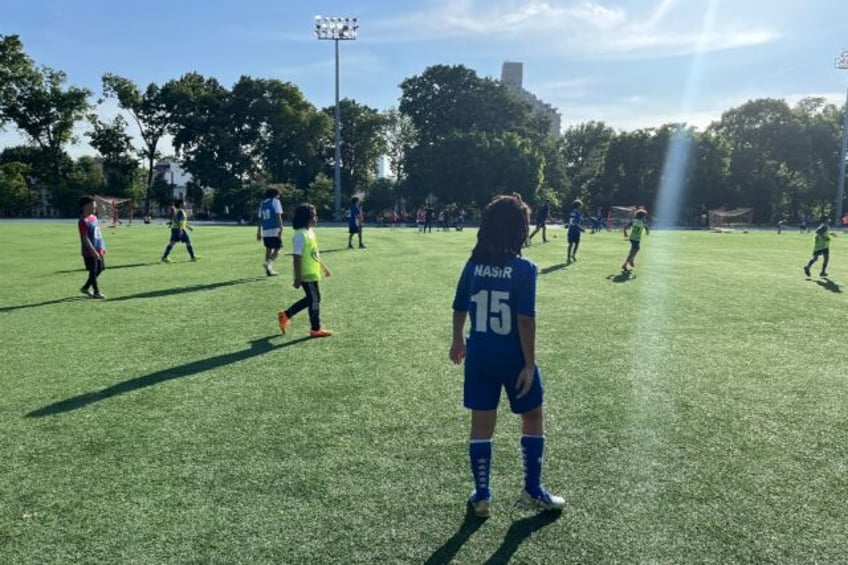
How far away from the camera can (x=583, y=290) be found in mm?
13180

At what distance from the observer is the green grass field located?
350cm

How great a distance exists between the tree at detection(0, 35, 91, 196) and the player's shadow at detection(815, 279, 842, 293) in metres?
72.1

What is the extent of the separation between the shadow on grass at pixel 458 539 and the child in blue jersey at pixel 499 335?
0.17 ft

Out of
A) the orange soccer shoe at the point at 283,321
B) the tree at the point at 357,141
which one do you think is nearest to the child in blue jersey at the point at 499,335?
the orange soccer shoe at the point at 283,321

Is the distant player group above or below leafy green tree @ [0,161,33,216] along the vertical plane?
below

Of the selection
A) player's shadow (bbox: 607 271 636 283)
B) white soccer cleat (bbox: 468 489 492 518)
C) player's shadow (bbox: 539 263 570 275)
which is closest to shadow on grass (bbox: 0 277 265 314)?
player's shadow (bbox: 539 263 570 275)

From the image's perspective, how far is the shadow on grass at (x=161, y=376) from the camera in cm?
556

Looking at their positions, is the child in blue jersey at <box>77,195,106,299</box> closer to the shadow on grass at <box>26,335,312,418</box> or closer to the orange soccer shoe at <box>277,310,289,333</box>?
the orange soccer shoe at <box>277,310,289,333</box>

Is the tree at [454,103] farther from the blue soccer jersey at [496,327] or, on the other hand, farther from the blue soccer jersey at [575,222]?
the blue soccer jersey at [496,327]

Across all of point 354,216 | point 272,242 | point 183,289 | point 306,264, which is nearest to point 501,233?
point 306,264

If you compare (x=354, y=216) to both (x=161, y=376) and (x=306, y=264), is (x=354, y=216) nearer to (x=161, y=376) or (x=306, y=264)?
(x=306, y=264)

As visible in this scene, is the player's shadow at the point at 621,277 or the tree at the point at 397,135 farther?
the tree at the point at 397,135

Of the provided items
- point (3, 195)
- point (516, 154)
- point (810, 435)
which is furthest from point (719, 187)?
point (3, 195)

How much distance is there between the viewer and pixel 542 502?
3797 millimetres
